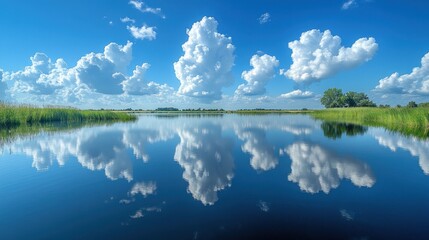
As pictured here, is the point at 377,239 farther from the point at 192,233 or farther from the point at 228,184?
the point at 228,184

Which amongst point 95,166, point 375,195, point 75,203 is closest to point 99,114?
point 95,166

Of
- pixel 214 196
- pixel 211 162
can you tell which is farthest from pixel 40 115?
pixel 214 196

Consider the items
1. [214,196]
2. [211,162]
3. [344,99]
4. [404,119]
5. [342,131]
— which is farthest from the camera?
[344,99]

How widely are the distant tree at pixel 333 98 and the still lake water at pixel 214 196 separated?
102m

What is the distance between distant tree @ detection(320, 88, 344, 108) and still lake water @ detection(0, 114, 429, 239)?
10235cm

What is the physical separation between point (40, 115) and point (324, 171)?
154ft

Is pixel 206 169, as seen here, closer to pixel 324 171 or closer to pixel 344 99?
pixel 324 171

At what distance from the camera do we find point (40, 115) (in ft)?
135

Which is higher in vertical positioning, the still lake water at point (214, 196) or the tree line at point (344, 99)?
the tree line at point (344, 99)

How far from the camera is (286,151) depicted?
15.8 metres

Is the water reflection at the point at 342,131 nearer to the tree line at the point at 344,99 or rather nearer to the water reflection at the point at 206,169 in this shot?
the water reflection at the point at 206,169

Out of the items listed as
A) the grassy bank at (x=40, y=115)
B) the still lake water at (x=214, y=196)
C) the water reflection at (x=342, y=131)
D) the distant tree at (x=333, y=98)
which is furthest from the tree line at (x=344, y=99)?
the still lake water at (x=214, y=196)

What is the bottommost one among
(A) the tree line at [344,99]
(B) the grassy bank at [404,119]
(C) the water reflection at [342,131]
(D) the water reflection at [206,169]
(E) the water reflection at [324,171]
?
(D) the water reflection at [206,169]

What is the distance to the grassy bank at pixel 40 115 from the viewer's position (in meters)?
34.3
